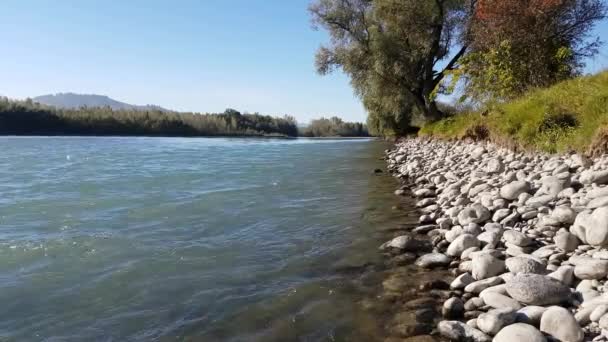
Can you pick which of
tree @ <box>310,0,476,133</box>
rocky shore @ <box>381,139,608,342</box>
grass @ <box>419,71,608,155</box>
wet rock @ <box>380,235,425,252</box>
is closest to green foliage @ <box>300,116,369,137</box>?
tree @ <box>310,0,476,133</box>

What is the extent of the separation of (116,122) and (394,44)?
59881 mm

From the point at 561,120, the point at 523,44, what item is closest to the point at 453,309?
the point at 561,120

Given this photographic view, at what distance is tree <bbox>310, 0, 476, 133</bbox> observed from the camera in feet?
69.2

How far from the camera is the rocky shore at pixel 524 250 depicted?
2.84 metres

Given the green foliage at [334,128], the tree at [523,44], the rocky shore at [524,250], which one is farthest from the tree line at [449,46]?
the green foliage at [334,128]

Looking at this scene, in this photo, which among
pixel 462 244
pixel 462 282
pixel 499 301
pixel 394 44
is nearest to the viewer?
pixel 499 301

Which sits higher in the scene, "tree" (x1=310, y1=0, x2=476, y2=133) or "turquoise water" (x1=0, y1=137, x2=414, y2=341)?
"tree" (x1=310, y1=0, x2=476, y2=133)

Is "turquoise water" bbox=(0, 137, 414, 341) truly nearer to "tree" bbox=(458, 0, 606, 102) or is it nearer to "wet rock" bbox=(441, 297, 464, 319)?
"wet rock" bbox=(441, 297, 464, 319)

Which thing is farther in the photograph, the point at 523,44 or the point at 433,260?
the point at 523,44

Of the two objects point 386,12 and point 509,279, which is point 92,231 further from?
point 386,12

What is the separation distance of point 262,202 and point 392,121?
28.0 metres

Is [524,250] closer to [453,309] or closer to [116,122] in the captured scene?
[453,309]

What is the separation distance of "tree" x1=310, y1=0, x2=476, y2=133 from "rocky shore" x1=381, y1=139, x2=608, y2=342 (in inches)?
615

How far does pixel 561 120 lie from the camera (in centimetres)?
717
